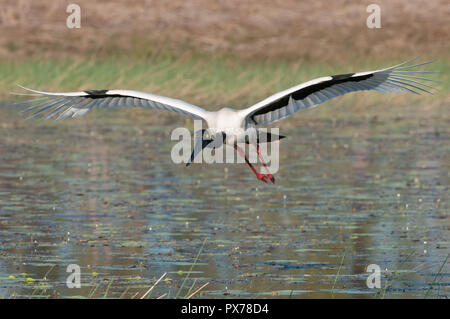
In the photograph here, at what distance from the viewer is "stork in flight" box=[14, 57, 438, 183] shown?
14.7 m

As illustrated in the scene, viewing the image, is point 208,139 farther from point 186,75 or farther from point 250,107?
point 186,75

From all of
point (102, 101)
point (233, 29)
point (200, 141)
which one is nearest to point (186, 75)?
point (233, 29)

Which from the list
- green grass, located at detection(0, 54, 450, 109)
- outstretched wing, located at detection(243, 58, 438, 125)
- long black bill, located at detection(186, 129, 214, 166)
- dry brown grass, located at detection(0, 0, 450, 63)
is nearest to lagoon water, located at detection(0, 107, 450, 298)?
long black bill, located at detection(186, 129, 214, 166)

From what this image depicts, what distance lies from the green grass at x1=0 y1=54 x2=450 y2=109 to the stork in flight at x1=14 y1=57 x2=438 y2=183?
16.2 metres

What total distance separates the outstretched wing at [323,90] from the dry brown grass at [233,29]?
21.0 meters

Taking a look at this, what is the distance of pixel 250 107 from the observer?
1501 cm

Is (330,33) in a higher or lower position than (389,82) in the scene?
higher

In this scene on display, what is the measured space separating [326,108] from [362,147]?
8080 millimetres

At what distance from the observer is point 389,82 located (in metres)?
15.1

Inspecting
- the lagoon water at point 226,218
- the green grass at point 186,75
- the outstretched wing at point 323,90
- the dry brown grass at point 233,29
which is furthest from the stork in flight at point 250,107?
the dry brown grass at point 233,29

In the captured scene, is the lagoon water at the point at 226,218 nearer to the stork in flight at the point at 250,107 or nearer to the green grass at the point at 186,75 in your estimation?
the stork in flight at the point at 250,107
